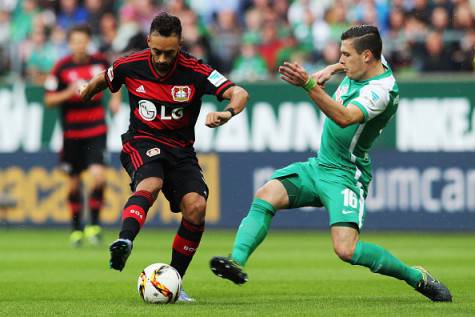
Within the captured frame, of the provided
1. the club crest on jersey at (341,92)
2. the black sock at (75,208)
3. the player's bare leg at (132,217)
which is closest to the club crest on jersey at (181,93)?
the player's bare leg at (132,217)

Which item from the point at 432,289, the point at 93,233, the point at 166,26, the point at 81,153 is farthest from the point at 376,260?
the point at 81,153

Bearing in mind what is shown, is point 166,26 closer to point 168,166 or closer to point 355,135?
point 168,166

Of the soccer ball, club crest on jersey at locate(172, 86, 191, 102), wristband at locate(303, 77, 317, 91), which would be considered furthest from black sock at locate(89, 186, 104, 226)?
wristband at locate(303, 77, 317, 91)

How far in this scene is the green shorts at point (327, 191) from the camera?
28.6 ft

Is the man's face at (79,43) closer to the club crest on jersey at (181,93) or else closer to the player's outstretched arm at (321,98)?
the club crest on jersey at (181,93)

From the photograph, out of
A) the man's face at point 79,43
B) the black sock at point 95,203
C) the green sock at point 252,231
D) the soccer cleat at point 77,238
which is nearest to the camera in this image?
the green sock at point 252,231

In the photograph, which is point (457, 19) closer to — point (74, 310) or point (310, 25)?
point (310, 25)

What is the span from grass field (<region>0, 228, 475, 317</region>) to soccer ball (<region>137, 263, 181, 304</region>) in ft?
0.42

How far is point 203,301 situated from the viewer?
29.2 feet

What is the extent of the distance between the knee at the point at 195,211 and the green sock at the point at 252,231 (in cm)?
45

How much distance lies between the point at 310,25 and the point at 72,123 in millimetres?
5540

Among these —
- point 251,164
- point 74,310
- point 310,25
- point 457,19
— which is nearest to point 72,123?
point 251,164

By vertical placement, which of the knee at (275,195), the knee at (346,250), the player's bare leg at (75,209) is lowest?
the player's bare leg at (75,209)

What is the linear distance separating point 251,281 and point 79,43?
5838 millimetres
